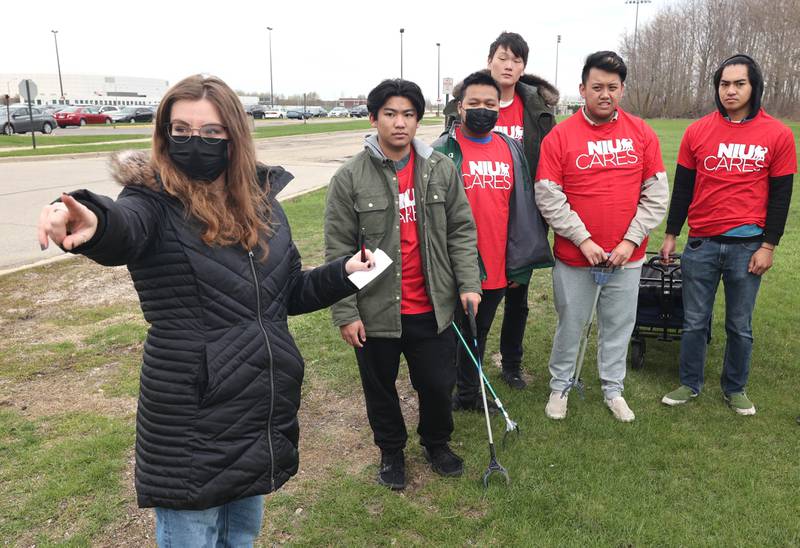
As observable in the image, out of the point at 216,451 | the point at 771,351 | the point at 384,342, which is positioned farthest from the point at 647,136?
the point at 216,451

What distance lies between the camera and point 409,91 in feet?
10.1

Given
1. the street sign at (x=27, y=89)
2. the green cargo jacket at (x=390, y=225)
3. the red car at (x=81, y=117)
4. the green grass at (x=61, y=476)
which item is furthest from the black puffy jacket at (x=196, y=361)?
the red car at (x=81, y=117)

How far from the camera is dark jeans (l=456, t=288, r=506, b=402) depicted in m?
3.92

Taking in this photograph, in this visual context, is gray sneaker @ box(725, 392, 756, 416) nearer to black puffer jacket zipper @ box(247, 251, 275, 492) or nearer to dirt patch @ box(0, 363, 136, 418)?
black puffer jacket zipper @ box(247, 251, 275, 492)

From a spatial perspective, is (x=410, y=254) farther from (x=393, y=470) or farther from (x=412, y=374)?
Answer: (x=393, y=470)

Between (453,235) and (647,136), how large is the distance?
151 cm

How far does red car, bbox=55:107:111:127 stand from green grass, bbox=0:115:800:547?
1677 inches

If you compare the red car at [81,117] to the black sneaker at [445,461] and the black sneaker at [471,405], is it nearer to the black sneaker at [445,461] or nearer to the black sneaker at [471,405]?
the black sneaker at [471,405]

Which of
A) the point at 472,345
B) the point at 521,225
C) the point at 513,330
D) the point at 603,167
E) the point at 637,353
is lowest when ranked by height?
the point at 637,353

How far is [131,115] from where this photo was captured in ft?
161

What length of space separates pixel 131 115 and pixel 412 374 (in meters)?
52.1

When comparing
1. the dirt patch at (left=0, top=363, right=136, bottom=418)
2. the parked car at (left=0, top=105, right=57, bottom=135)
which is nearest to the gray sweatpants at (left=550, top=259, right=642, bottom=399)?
the dirt patch at (left=0, top=363, right=136, bottom=418)

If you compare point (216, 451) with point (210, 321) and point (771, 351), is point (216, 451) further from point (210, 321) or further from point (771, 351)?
point (771, 351)

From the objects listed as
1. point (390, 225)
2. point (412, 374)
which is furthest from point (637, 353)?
point (390, 225)
